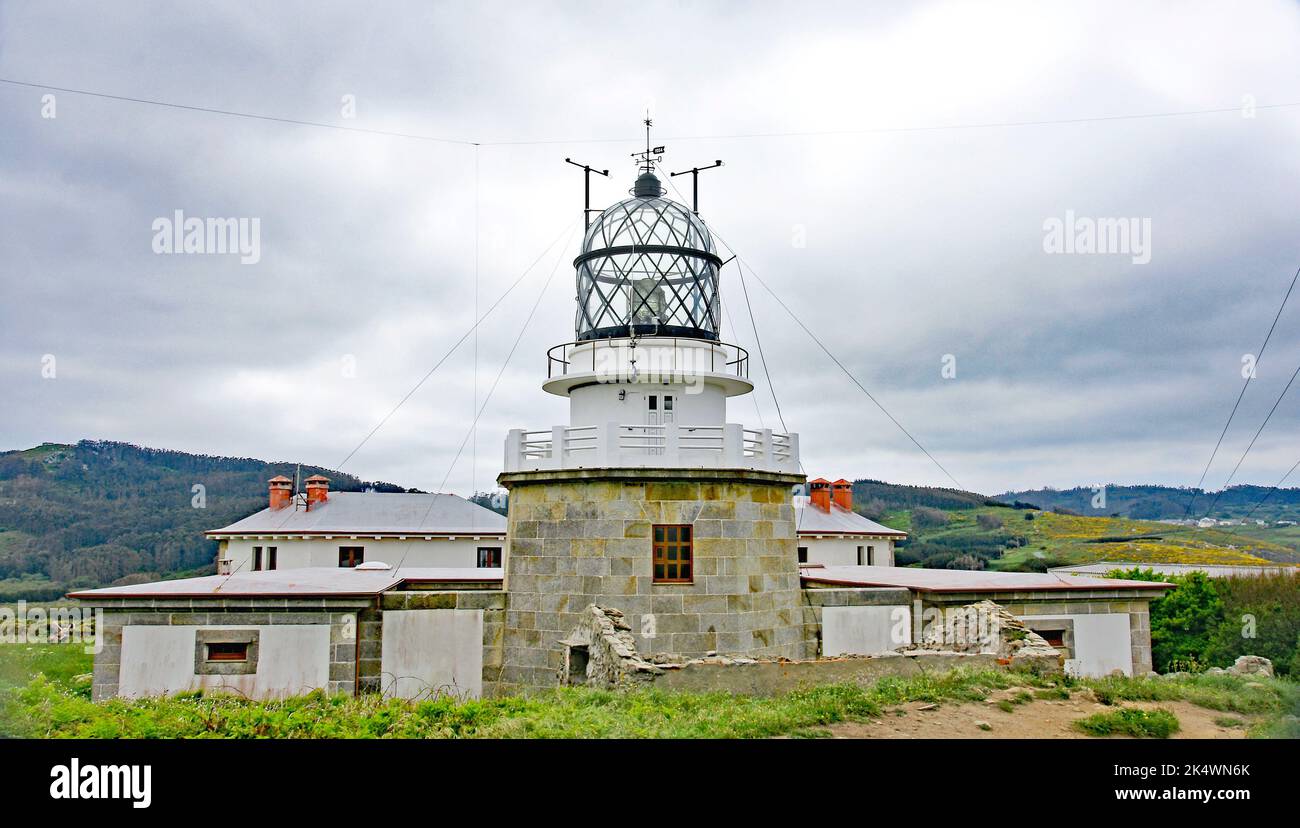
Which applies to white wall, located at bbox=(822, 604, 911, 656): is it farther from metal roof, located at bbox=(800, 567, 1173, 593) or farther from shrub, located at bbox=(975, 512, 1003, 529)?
shrub, located at bbox=(975, 512, 1003, 529)

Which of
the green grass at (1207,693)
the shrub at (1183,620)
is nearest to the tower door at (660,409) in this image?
the green grass at (1207,693)

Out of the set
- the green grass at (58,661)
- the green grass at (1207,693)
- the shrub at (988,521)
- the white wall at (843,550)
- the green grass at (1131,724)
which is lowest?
the green grass at (58,661)

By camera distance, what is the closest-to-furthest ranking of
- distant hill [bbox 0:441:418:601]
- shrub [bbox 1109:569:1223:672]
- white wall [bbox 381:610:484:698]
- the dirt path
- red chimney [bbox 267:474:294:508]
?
the dirt path → white wall [bbox 381:610:484:698] → shrub [bbox 1109:569:1223:672] → red chimney [bbox 267:474:294:508] → distant hill [bbox 0:441:418:601]

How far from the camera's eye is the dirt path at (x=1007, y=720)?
7746 mm

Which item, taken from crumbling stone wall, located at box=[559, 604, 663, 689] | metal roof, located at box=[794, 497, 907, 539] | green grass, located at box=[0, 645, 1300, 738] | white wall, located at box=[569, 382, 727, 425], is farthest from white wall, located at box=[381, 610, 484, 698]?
metal roof, located at box=[794, 497, 907, 539]

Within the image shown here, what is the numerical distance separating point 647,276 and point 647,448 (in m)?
3.26

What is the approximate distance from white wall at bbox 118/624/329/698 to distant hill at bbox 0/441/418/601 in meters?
26.8

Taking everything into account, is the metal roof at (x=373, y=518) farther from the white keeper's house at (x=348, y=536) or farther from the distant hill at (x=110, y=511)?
the distant hill at (x=110, y=511)

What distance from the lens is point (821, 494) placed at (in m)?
36.0

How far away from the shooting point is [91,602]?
1258cm

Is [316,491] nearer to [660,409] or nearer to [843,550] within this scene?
[843,550]

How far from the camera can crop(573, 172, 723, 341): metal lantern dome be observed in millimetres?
14430

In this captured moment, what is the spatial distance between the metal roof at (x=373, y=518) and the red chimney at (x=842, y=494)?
15154mm
